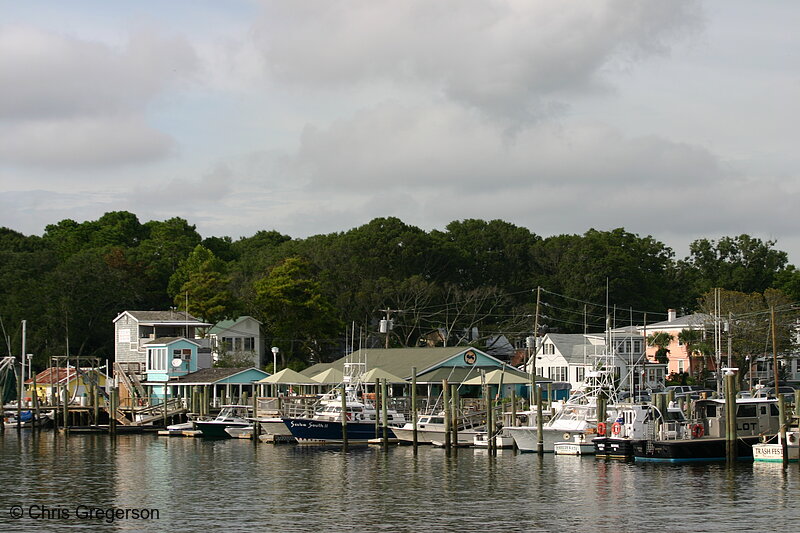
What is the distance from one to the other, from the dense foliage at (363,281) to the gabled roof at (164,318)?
1.76 m

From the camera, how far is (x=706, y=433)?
5616 cm

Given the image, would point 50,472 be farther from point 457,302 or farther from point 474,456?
point 457,302

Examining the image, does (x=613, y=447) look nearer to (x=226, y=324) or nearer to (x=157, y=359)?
(x=157, y=359)

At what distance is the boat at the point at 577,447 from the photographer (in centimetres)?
5847

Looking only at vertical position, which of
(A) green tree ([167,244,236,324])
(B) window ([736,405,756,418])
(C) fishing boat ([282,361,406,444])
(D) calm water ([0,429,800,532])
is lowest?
(D) calm water ([0,429,800,532])

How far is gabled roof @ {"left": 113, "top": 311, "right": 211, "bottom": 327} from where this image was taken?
103 m

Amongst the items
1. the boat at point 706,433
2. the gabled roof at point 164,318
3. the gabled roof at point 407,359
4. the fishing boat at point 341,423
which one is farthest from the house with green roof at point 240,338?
the boat at point 706,433

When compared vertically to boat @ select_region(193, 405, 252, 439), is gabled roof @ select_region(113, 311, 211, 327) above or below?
above

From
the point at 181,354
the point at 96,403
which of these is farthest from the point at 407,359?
the point at 96,403

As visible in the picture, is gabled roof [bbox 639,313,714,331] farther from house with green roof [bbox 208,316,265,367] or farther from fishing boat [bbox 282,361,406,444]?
fishing boat [bbox 282,361,406,444]

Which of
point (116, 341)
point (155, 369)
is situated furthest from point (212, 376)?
point (116, 341)

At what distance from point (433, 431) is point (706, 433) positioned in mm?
16749

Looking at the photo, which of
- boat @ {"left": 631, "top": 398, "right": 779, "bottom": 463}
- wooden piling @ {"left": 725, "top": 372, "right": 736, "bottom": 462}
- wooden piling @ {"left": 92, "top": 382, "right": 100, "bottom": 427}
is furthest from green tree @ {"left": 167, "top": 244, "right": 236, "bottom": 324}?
wooden piling @ {"left": 725, "top": 372, "right": 736, "bottom": 462}

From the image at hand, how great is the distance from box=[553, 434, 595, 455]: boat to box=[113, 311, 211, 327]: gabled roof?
51.0m
